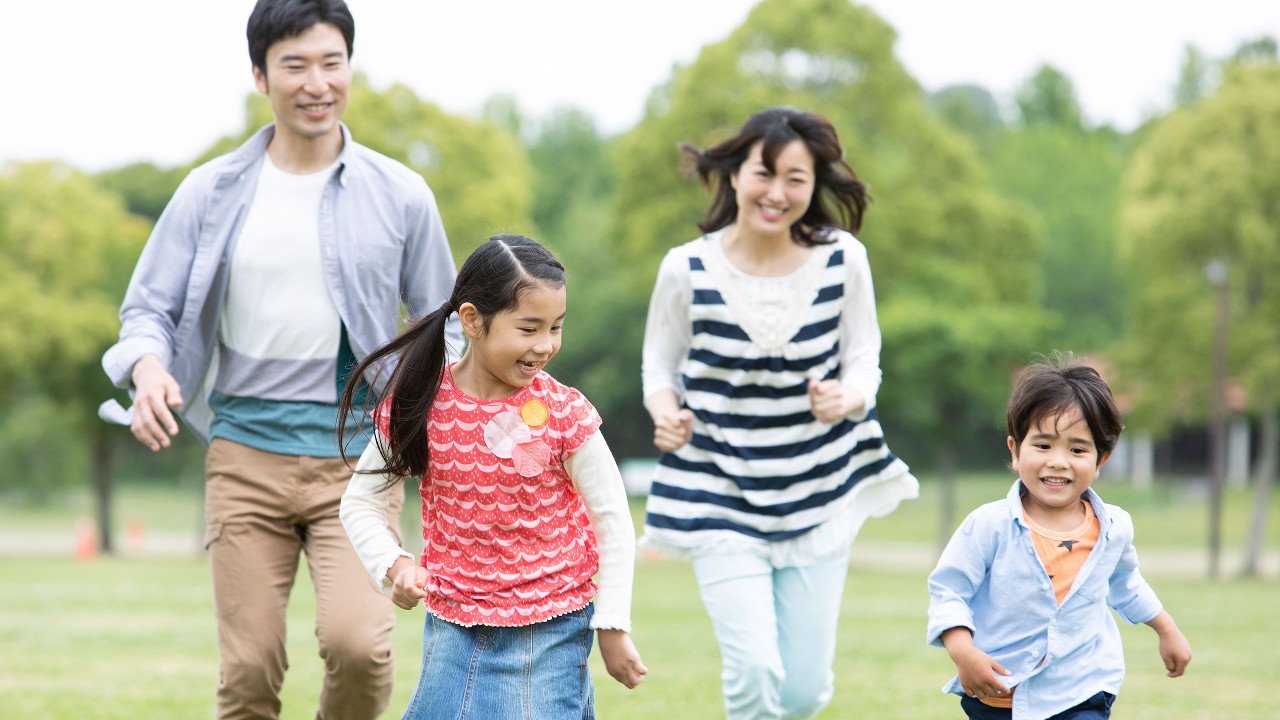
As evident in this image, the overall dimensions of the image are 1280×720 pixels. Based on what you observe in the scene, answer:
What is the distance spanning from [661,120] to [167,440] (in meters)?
25.2

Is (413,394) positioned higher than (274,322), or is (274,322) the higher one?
(274,322)

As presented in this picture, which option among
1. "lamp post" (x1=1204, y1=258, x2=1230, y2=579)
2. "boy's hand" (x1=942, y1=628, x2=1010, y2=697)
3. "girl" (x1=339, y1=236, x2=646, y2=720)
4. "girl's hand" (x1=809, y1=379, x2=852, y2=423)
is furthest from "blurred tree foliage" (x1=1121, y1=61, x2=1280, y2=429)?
"girl" (x1=339, y1=236, x2=646, y2=720)

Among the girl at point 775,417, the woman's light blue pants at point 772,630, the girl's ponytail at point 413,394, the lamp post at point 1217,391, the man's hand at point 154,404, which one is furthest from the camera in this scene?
the lamp post at point 1217,391

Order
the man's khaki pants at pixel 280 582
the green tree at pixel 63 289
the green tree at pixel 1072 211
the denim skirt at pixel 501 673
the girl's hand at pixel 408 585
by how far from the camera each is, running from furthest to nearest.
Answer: the green tree at pixel 1072 211
the green tree at pixel 63 289
the man's khaki pants at pixel 280 582
the denim skirt at pixel 501 673
the girl's hand at pixel 408 585

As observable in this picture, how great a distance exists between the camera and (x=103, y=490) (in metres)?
33.5

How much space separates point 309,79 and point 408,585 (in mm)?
1841

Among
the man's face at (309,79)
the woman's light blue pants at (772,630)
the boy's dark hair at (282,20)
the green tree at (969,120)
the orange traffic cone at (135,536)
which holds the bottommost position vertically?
the orange traffic cone at (135,536)

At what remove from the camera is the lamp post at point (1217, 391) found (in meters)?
27.2

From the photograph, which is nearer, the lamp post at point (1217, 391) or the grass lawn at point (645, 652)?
the grass lawn at point (645, 652)

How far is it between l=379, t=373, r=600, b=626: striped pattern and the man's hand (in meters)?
0.90

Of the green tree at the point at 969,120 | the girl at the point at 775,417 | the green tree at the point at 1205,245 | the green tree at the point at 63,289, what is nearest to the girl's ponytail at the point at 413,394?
the girl at the point at 775,417

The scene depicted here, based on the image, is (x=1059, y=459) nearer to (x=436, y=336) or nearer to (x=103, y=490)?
(x=436, y=336)

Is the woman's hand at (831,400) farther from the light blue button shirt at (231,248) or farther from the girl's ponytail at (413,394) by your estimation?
the girl's ponytail at (413,394)

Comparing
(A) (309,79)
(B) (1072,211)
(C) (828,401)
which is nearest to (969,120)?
(B) (1072,211)
